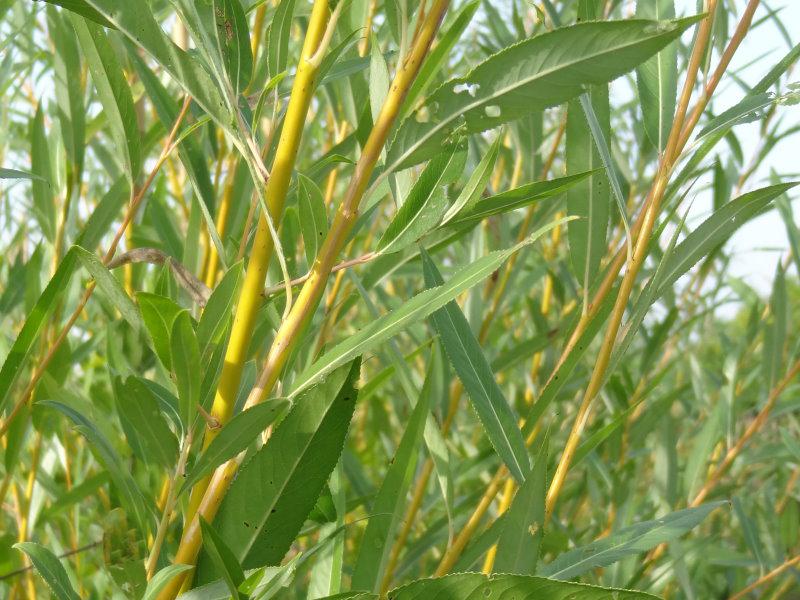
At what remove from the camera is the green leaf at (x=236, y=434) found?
477 mm

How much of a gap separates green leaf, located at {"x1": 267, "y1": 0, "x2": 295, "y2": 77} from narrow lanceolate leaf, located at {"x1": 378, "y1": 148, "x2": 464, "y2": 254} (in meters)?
0.17

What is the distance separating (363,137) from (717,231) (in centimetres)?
28

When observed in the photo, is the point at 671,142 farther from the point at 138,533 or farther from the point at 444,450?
the point at 138,533

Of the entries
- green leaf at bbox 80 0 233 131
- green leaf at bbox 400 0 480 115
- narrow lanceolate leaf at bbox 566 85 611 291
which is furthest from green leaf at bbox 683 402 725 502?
green leaf at bbox 80 0 233 131

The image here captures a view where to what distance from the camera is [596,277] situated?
2.58 ft


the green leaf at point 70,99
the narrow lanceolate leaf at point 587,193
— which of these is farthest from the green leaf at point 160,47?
the green leaf at point 70,99

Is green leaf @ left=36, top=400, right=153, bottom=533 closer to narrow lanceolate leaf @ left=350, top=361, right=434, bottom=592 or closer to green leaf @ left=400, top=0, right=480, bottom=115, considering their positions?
narrow lanceolate leaf @ left=350, top=361, right=434, bottom=592

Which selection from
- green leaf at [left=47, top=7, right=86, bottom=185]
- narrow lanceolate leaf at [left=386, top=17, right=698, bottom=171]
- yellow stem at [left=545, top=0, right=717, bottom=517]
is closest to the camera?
narrow lanceolate leaf at [left=386, top=17, right=698, bottom=171]

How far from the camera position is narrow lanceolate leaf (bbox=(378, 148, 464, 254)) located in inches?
21.5

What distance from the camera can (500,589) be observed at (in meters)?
0.48

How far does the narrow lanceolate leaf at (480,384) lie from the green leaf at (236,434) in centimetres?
19

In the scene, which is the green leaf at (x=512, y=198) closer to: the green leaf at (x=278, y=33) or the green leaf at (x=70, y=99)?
the green leaf at (x=278, y=33)

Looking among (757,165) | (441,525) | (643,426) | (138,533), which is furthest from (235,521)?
(757,165)

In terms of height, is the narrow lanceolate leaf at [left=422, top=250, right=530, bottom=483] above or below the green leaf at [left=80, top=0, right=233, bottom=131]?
below
